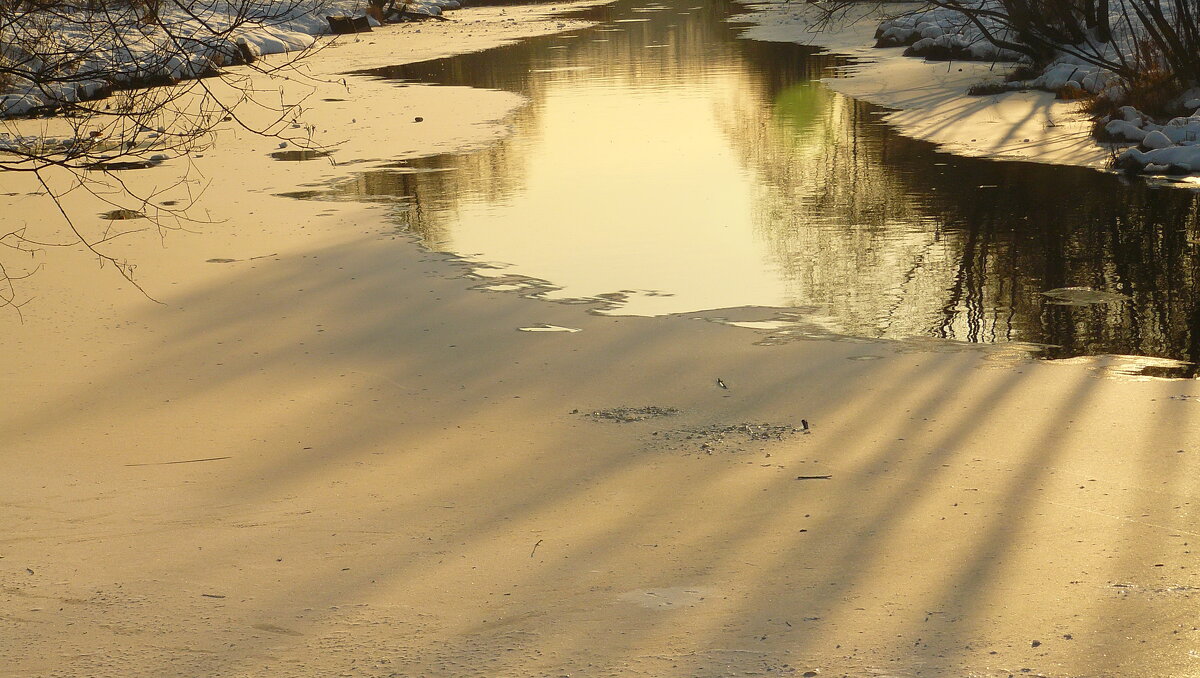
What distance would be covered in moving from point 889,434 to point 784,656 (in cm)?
221

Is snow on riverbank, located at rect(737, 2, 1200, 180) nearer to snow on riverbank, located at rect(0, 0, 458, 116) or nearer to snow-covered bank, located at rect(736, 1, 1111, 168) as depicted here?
snow-covered bank, located at rect(736, 1, 1111, 168)

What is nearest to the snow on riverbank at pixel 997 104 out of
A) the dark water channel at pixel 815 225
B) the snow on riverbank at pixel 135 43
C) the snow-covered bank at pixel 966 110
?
the snow-covered bank at pixel 966 110

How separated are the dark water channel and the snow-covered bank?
0.62 meters

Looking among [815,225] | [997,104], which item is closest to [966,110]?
[997,104]

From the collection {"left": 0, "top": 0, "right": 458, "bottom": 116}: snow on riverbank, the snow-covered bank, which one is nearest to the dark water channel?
the snow-covered bank

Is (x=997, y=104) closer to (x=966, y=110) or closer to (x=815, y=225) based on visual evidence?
(x=966, y=110)

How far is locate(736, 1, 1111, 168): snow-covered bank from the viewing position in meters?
14.8

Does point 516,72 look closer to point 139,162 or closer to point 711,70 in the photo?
point 711,70

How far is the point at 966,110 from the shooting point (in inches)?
723

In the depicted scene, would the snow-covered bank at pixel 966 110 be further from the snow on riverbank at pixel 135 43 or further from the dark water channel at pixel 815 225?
the snow on riverbank at pixel 135 43

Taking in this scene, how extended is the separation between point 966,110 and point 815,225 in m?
8.58

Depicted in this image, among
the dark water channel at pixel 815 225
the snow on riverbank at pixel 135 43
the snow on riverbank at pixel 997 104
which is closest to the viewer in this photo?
the snow on riverbank at pixel 135 43

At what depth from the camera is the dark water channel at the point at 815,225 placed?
8047mm

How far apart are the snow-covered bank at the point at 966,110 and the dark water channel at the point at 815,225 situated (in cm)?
62
